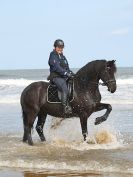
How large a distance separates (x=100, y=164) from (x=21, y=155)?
2057 mm

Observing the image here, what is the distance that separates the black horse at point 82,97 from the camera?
10797 mm

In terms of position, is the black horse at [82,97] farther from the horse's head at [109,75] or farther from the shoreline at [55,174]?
the shoreline at [55,174]

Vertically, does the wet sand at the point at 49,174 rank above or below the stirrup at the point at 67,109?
below

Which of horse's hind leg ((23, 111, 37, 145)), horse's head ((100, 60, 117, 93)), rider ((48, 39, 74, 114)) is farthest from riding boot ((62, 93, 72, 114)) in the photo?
→ horse's head ((100, 60, 117, 93))

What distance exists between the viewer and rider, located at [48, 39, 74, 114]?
11.0 meters

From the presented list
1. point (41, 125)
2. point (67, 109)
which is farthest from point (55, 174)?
point (41, 125)

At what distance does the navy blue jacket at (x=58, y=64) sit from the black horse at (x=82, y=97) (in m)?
0.36

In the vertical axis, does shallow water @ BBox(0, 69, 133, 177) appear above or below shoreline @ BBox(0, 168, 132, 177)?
below

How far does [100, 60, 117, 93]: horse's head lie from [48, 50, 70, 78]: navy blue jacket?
37.0 inches

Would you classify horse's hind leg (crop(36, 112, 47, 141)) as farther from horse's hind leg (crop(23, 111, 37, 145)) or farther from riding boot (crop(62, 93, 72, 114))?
riding boot (crop(62, 93, 72, 114))

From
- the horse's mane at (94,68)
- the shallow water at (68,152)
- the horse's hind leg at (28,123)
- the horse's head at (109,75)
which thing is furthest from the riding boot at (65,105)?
the horse's head at (109,75)

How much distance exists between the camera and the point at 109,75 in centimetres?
1074

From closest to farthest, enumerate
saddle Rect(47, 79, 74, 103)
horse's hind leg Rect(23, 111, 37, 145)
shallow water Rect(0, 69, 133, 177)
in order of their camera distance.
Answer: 1. shallow water Rect(0, 69, 133, 177)
2. saddle Rect(47, 79, 74, 103)
3. horse's hind leg Rect(23, 111, 37, 145)

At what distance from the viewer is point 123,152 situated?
32.5 feet
